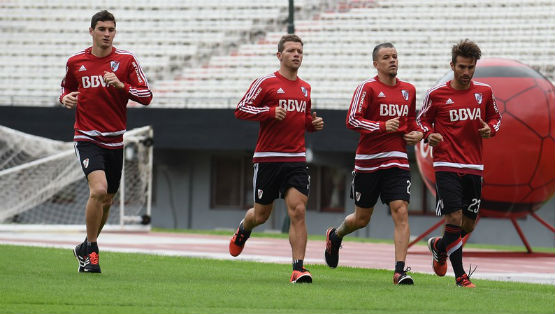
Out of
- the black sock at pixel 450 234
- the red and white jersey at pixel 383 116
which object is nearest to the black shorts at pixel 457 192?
the black sock at pixel 450 234

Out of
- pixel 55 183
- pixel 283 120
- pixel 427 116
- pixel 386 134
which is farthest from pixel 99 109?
pixel 55 183

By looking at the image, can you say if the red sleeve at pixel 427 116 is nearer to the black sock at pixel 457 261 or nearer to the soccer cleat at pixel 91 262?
the black sock at pixel 457 261

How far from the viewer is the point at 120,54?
10.6 metres

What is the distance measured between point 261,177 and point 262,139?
35cm

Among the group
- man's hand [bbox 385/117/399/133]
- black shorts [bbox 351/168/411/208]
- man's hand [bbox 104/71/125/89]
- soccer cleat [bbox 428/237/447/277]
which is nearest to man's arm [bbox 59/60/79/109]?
man's hand [bbox 104/71/125/89]

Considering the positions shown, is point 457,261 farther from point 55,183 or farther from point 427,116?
point 55,183

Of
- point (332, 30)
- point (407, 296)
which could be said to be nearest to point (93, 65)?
point (407, 296)

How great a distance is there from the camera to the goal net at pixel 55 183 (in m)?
22.9

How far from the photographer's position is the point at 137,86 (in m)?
10.5

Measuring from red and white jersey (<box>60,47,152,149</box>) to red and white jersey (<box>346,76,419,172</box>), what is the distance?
2017 millimetres

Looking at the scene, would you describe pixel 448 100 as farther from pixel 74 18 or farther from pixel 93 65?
pixel 74 18

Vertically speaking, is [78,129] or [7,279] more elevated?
[78,129]

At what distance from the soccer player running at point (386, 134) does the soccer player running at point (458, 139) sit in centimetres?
21

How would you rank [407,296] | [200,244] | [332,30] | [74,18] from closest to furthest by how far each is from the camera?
[407,296], [200,244], [332,30], [74,18]
